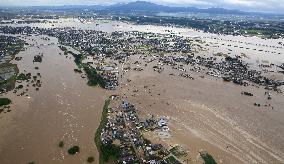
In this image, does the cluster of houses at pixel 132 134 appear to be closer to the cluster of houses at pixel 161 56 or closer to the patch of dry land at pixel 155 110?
the patch of dry land at pixel 155 110

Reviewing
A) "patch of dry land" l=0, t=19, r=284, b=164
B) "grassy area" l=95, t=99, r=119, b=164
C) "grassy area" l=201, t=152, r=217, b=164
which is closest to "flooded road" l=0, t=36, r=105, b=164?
"patch of dry land" l=0, t=19, r=284, b=164

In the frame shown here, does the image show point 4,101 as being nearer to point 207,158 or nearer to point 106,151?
point 106,151

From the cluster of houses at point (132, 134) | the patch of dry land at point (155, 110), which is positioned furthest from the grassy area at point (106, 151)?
the patch of dry land at point (155, 110)

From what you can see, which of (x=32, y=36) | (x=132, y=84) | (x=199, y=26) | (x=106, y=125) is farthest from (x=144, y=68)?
(x=199, y=26)

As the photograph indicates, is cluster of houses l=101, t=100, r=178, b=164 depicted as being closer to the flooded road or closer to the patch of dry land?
the patch of dry land

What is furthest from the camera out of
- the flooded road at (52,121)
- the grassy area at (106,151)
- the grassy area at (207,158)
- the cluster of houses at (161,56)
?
the cluster of houses at (161,56)

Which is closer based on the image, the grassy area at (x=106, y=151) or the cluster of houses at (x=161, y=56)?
the grassy area at (x=106, y=151)
